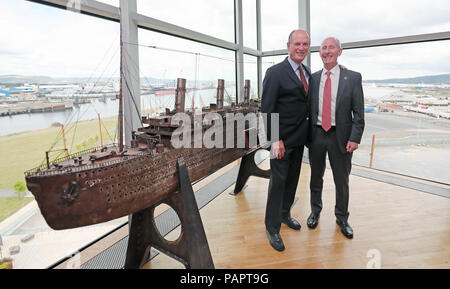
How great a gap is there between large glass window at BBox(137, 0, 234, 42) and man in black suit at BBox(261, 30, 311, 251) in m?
2.01

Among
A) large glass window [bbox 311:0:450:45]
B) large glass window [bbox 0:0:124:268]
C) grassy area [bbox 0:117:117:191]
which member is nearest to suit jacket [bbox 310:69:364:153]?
large glass window [bbox 0:0:124:268]

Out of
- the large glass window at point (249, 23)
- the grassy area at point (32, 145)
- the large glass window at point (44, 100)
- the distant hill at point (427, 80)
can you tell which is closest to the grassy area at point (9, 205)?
the large glass window at point (44, 100)

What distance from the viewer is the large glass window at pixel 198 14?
3.80 metres

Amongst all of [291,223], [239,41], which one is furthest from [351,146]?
[239,41]

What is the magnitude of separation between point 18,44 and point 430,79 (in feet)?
21.4

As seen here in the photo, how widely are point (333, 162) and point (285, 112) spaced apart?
95 cm

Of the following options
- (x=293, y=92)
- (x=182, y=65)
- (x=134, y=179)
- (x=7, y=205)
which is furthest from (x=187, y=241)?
(x=182, y=65)

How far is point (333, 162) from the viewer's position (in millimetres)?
3322

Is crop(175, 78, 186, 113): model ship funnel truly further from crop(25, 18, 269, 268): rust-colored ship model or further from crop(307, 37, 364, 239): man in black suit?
crop(307, 37, 364, 239): man in black suit

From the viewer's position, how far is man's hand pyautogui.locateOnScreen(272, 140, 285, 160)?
300 centimetres

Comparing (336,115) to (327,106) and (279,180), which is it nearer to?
(327,106)

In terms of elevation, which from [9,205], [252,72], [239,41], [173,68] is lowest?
[9,205]

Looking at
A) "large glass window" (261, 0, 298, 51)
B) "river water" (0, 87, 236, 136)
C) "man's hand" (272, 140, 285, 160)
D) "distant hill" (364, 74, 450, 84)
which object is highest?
"large glass window" (261, 0, 298, 51)

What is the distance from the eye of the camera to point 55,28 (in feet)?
8.95
